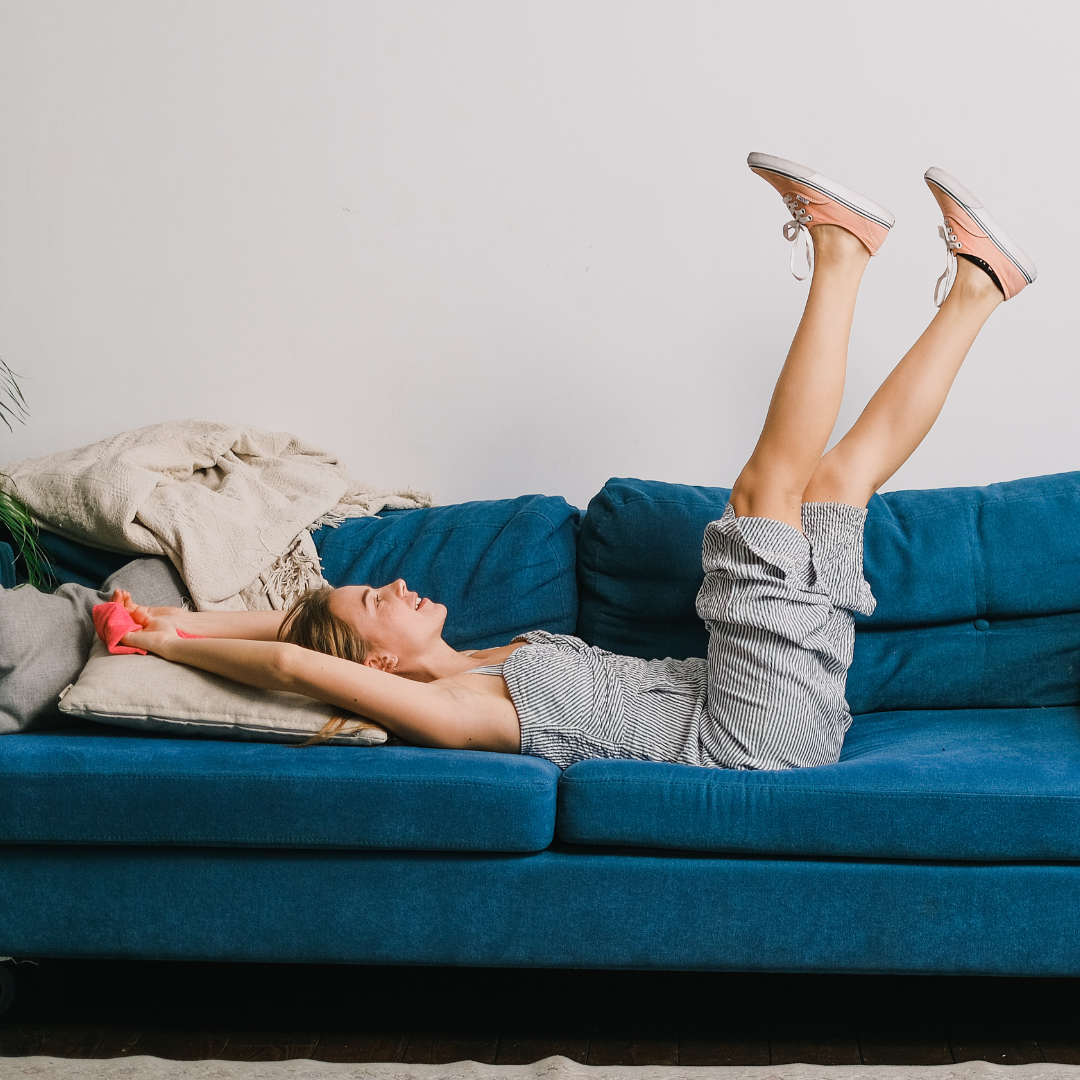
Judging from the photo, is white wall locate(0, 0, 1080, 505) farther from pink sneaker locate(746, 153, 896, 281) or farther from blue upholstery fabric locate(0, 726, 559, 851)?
blue upholstery fabric locate(0, 726, 559, 851)

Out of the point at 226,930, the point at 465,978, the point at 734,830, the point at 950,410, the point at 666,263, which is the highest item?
the point at 666,263

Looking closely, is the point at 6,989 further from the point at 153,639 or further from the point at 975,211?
the point at 975,211

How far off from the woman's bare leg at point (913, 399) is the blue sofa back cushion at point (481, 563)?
1.81ft

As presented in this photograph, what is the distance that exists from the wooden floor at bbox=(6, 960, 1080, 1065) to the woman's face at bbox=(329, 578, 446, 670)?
57 cm

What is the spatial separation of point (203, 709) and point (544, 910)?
0.61 metres

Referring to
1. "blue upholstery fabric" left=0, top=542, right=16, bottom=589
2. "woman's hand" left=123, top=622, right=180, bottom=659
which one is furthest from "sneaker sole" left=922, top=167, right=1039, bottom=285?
"blue upholstery fabric" left=0, top=542, right=16, bottom=589

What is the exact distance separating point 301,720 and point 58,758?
36cm

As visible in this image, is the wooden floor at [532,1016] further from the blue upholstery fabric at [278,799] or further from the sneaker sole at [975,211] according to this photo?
the sneaker sole at [975,211]

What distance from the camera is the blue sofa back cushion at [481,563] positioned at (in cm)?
210

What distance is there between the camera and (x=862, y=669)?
6.68 feet

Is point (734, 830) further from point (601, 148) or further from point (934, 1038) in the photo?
point (601, 148)

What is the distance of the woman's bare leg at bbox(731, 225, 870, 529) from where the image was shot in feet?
5.76

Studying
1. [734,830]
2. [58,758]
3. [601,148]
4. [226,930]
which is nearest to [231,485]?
[58,758]

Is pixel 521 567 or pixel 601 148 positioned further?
pixel 601 148
